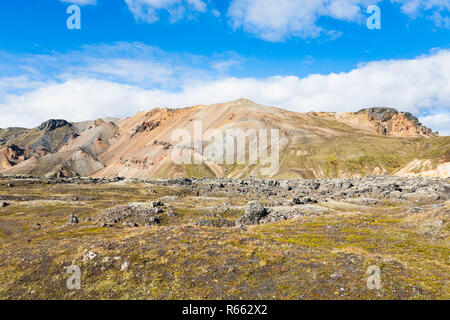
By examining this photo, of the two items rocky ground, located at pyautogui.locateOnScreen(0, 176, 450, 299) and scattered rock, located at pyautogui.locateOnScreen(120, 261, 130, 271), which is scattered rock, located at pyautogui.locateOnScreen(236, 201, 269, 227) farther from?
scattered rock, located at pyautogui.locateOnScreen(120, 261, 130, 271)

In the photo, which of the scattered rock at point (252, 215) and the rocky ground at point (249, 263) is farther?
the scattered rock at point (252, 215)

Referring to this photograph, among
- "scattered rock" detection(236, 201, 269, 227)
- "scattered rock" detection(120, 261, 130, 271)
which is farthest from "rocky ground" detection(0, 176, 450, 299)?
"scattered rock" detection(236, 201, 269, 227)

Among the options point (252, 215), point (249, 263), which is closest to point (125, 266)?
point (249, 263)

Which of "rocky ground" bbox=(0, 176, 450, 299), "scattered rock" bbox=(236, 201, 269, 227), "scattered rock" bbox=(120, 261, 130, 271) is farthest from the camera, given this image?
"scattered rock" bbox=(236, 201, 269, 227)

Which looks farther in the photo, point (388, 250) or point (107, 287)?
point (388, 250)

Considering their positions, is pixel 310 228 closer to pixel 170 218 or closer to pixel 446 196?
pixel 170 218

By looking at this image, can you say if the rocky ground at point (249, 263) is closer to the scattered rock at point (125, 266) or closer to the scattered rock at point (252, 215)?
the scattered rock at point (125, 266)

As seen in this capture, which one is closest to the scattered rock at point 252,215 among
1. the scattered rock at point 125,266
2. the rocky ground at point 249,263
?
the rocky ground at point 249,263

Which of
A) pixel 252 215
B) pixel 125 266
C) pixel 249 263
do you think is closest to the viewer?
pixel 125 266

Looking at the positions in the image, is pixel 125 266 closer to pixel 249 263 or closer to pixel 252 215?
pixel 249 263

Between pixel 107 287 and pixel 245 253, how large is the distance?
46.4 ft

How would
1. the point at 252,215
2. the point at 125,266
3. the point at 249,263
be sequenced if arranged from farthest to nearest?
the point at 252,215 < the point at 249,263 < the point at 125,266

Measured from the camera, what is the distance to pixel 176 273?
84.4ft
